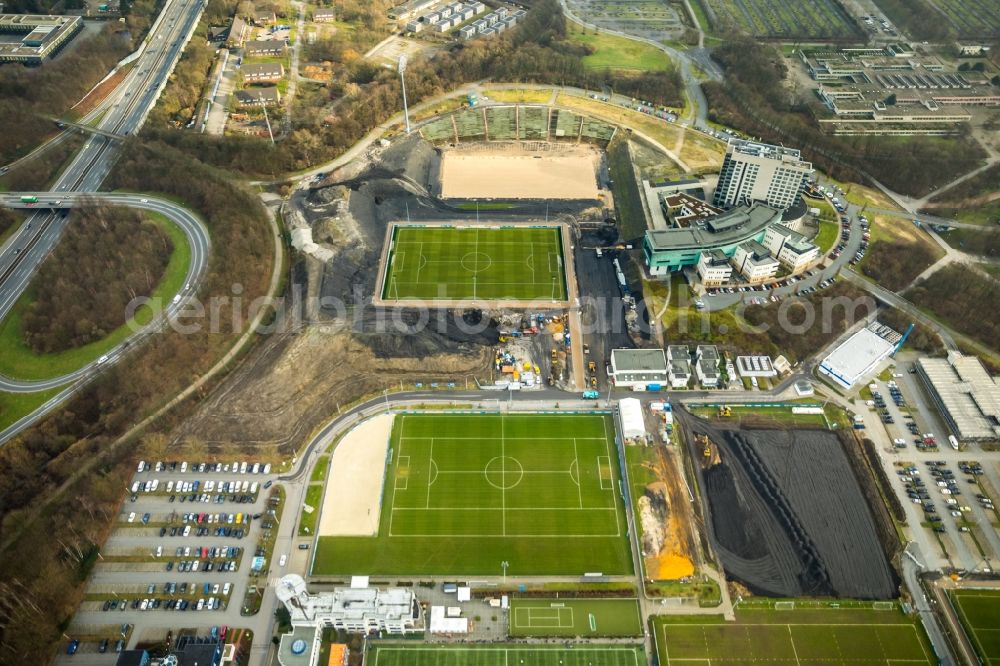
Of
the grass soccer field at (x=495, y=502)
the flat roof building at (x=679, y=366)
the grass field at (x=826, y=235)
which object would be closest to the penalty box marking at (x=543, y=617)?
the grass soccer field at (x=495, y=502)

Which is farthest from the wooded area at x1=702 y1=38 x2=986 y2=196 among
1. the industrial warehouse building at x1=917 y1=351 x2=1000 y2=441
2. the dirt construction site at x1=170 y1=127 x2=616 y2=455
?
the dirt construction site at x1=170 y1=127 x2=616 y2=455

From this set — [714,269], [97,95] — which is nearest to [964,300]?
[714,269]

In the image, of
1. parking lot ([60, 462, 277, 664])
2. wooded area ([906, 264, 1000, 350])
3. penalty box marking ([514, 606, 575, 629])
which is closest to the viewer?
parking lot ([60, 462, 277, 664])

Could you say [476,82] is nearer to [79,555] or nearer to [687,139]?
[687,139]

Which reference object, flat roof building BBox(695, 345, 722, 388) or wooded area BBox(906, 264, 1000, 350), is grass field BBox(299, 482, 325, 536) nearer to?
flat roof building BBox(695, 345, 722, 388)

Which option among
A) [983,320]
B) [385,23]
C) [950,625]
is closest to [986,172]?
[983,320]

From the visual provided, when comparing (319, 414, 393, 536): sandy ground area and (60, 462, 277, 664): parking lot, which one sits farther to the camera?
(319, 414, 393, 536): sandy ground area

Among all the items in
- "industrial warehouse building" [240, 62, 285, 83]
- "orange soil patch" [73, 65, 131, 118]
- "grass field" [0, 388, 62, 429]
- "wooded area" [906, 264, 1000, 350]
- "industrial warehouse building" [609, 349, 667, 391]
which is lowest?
"grass field" [0, 388, 62, 429]
